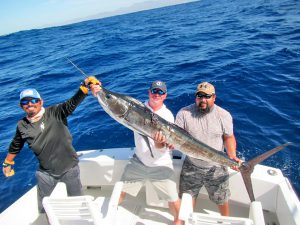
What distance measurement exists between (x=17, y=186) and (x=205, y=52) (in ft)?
34.0


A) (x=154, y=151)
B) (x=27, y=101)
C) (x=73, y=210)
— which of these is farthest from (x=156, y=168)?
(x=27, y=101)

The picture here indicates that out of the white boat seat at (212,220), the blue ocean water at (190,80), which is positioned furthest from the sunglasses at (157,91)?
the blue ocean water at (190,80)

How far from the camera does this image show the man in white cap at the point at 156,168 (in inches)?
143

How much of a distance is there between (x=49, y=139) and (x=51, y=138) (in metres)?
0.03

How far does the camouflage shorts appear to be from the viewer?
3.57m

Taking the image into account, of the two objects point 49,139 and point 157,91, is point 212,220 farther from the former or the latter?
point 49,139

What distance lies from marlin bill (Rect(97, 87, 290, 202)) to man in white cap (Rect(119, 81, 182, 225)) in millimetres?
206

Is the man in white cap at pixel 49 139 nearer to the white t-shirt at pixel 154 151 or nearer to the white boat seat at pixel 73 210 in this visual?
the white boat seat at pixel 73 210

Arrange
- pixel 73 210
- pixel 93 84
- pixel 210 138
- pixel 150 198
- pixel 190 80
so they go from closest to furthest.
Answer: pixel 73 210
pixel 93 84
pixel 210 138
pixel 150 198
pixel 190 80

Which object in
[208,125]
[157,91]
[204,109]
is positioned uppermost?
[157,91]

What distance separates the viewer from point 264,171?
3.76 m

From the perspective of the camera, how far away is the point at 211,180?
359 centimetres

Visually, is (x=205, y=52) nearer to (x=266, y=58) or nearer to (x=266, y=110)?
(x=266, y=58)

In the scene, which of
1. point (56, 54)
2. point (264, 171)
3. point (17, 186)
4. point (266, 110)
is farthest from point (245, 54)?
point (56, 54)
